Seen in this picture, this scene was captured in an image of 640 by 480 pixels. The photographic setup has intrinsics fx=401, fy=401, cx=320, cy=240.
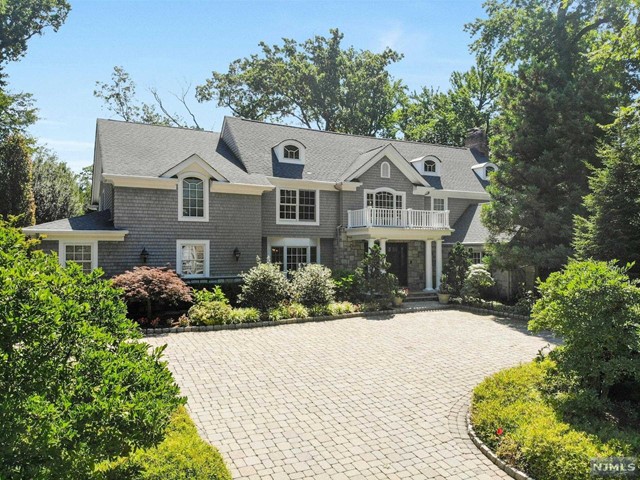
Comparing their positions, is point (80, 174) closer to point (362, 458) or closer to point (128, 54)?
point (128, 54)

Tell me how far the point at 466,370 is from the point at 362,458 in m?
4.65

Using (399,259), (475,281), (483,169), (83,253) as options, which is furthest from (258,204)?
(483,169)

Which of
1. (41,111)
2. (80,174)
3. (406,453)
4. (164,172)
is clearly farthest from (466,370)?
(80,174)

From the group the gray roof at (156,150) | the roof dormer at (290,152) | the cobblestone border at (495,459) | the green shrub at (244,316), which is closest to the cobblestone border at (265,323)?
the green shrub at (244,316)

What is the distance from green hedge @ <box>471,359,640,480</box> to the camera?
4781mm

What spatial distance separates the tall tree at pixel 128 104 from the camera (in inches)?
1560

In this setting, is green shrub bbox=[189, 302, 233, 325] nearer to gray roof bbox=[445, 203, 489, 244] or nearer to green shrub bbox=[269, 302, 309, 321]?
green shrub bbox=[269, 302, 309, 321]

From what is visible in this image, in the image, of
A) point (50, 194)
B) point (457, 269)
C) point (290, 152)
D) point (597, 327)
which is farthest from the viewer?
point (50, 194)

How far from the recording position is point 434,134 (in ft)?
139

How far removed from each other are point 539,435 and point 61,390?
5518 millimetres

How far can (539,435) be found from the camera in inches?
204

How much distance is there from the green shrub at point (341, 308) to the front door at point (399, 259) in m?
6.45

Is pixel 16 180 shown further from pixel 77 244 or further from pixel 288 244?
pixel 288 244

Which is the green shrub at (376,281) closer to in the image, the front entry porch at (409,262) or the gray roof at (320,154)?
the front entry porch at (409,262)
